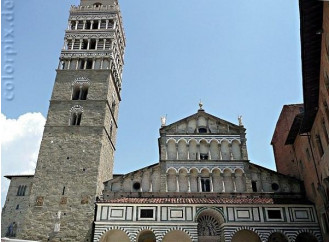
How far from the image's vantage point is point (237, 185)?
23094 mm

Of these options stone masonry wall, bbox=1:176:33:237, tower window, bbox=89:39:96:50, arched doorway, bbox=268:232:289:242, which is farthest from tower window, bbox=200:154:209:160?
stone masonry wall, bbox=1:176:33:237

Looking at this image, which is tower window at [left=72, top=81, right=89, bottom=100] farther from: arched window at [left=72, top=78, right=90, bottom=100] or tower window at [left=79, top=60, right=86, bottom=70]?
tower window at [left=79, top=60, right=86, bottom=70]

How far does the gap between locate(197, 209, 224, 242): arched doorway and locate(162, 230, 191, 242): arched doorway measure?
41.1 inches

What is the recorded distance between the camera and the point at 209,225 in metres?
21.3

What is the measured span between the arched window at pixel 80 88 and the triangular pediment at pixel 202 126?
7793 millimetres

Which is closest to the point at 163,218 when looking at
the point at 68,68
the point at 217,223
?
the point at 217,223

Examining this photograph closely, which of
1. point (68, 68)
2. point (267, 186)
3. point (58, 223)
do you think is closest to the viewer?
point (58, 223)

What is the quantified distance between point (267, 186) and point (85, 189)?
13858 millimetres

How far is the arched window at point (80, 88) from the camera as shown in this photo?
26453mm

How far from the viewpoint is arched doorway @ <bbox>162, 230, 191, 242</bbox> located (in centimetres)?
2102

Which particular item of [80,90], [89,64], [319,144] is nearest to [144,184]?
[80,90]

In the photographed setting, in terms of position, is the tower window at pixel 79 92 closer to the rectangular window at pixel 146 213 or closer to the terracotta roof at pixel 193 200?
the terracotta roof at pixel 193 200

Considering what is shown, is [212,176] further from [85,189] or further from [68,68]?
[68,68]

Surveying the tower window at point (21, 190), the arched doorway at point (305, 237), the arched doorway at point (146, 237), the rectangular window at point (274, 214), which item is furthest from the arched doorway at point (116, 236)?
the tower window at point (21, 190)
